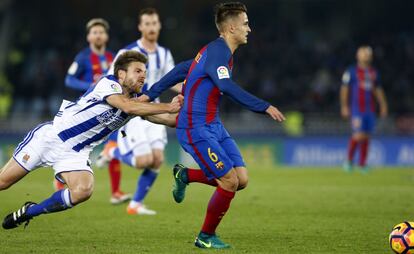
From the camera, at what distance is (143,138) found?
431 inches

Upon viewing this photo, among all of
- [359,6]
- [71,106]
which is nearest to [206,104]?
[71,106]

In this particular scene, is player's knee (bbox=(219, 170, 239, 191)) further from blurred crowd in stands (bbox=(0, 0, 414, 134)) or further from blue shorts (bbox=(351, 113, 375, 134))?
blurred crowd in stands (bbox=(0, 0, 414, 134))

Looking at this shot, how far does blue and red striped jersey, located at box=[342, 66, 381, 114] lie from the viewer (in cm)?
1803

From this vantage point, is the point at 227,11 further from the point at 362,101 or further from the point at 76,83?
the point at 362,101

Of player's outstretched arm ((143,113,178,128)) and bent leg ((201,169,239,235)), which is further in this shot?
player's outstretched arm ((143,113,178,128))

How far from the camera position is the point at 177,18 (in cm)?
2820

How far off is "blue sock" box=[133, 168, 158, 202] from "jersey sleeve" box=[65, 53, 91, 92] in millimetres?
1967

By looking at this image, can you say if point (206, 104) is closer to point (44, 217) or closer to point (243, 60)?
point (44, 217)

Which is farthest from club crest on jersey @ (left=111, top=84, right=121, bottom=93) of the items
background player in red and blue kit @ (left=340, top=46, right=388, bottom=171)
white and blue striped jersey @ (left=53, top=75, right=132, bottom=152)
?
background player in red and blue kit @ (left=340, top=46, right=388, bottom=171)

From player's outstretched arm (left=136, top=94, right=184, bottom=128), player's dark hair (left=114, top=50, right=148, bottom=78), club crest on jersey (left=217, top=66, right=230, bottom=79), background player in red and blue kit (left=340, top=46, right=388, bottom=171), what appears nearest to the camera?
club crest on jersey (left=217, top=66, right=230, bottom=79)

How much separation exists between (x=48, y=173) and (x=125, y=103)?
11.4 m

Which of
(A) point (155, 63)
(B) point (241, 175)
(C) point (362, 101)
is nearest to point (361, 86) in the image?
→ (C) point (362, 101)

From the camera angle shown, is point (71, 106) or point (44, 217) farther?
point (44, 217)

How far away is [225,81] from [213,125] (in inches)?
23.0
